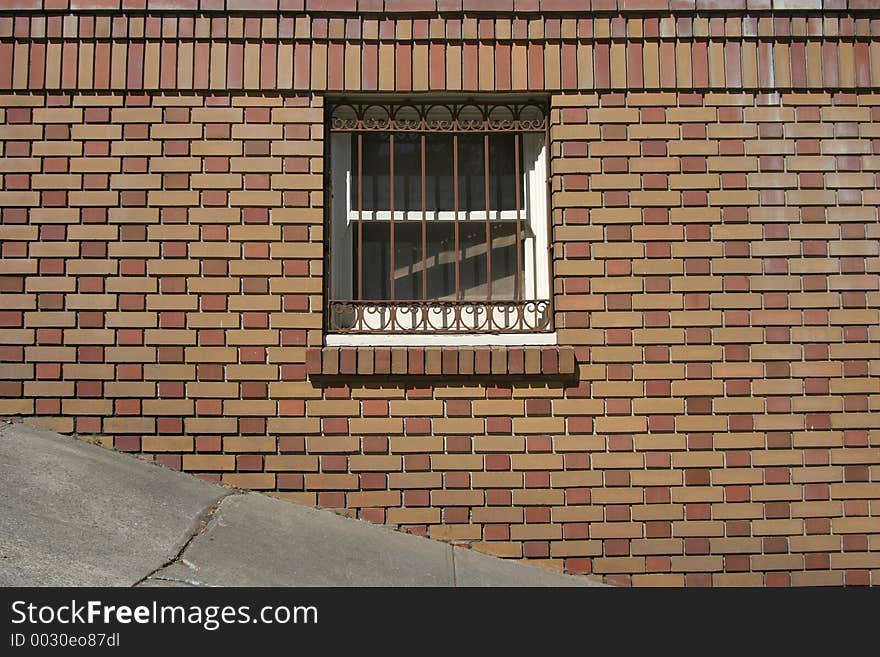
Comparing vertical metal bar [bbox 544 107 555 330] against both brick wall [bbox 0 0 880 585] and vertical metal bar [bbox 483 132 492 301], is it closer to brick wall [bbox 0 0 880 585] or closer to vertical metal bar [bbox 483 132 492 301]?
brick wall [bbox 0 0 880 585]

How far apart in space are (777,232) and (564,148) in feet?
4.28

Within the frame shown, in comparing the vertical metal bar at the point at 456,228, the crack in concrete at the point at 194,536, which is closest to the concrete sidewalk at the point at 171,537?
the crack in concrete at the point at 194,536

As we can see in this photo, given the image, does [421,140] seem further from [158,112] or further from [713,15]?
[713,15]

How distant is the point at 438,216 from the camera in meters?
5.06

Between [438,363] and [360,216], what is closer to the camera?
[438,363]

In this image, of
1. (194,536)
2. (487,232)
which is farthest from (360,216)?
(194,536)

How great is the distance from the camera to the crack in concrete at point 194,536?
3602 mm

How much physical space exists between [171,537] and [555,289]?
2.41m

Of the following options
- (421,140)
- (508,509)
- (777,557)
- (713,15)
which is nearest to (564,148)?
(421,140)

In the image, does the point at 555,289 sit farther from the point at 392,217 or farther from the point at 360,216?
the point at 360,216

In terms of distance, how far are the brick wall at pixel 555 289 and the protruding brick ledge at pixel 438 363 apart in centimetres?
2

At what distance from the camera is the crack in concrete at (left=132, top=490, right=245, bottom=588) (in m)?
3.60

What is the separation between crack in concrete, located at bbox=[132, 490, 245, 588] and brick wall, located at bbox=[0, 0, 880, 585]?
1.11ft

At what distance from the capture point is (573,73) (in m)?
4.91
